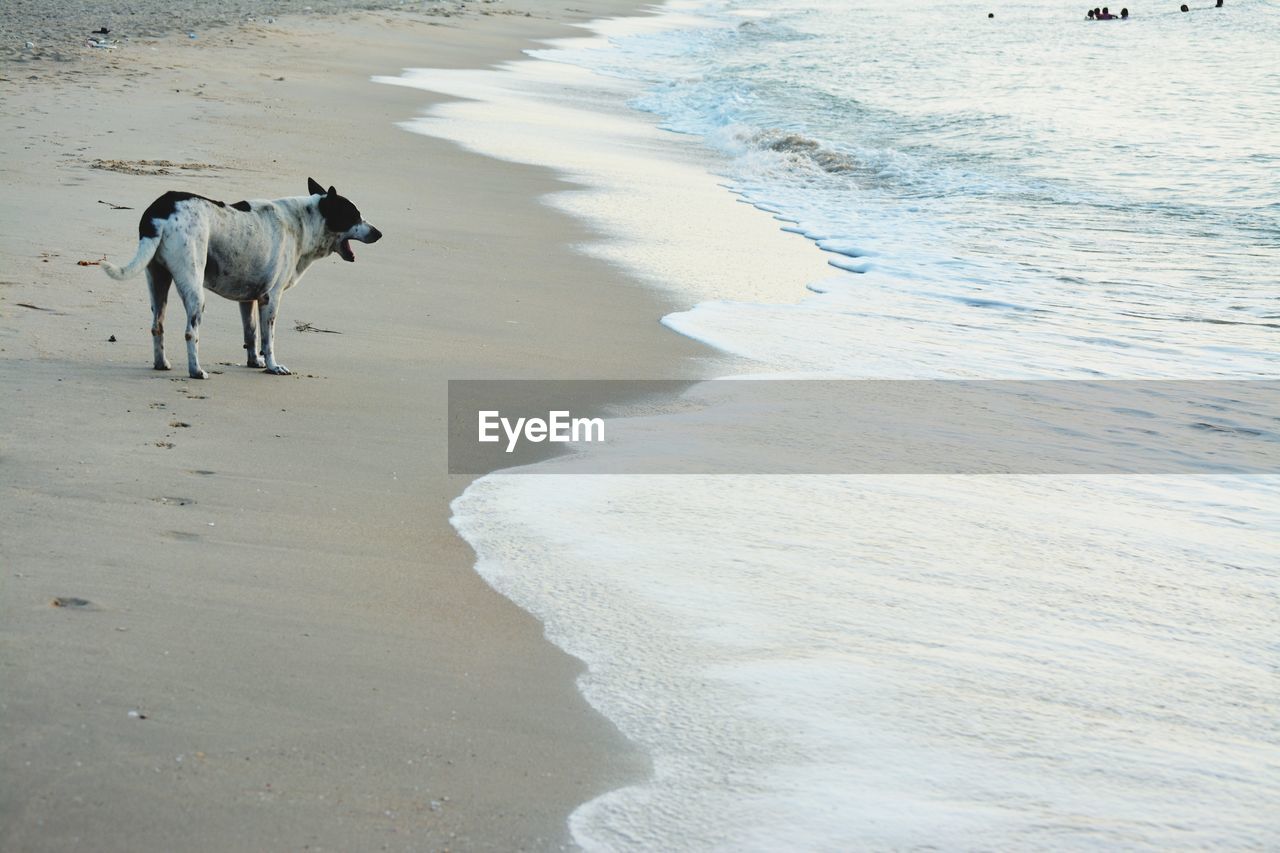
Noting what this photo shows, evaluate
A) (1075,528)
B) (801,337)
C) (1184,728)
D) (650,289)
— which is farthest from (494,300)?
(1184,728)

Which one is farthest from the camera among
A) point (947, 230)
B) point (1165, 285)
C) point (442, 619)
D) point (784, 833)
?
point (947, 230)

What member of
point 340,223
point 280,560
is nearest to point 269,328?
point 340,223

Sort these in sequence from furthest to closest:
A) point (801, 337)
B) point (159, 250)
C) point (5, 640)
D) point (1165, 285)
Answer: point (1165, 285) < point (801, 337) < point (159, 250) < point (5, 640)

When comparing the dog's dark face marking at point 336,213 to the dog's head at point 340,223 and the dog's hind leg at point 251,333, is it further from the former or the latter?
the dog's hind leg at point 251,333

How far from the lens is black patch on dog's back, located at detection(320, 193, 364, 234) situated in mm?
6137

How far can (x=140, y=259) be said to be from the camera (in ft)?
17.7

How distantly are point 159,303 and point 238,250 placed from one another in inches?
16.4

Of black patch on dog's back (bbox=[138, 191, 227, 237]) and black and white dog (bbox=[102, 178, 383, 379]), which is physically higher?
black patch on dog's back (bbox=[138, 191, 227, 237])

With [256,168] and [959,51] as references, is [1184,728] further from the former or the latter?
[959,51]

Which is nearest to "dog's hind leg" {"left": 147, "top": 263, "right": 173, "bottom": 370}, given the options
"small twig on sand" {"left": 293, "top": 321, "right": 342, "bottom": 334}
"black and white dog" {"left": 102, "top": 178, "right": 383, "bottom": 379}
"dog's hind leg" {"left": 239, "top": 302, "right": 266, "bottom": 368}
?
"black and white dog" {"left": 102, "top": 178, "right": 383, "bottom": 379}

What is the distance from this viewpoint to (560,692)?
325 centimetres

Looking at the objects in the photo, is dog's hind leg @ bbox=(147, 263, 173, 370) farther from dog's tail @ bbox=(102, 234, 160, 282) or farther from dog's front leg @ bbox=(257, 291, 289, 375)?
dog's front leg @ bbox=(257, 291, 289, 375)

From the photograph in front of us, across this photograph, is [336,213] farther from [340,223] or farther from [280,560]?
[280,560]

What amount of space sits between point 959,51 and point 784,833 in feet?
98.6
